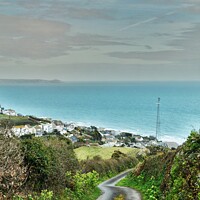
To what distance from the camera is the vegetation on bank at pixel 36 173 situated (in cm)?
1369

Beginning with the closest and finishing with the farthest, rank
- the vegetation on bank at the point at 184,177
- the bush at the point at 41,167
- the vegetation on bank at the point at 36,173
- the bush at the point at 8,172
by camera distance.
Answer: the bush at the point at 8,172
the vegetation on bank at the point at 36,173
the vegetation on bank at the point at 184,177
the bush at the point at 41,167

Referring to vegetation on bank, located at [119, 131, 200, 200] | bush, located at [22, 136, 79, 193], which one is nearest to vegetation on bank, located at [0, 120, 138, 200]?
bush, located at [22, 136, 79, 193]

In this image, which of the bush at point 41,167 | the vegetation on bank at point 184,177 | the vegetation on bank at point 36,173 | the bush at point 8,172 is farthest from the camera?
the bush at point 41,167

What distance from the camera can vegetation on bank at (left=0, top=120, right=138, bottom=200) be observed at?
13688mm

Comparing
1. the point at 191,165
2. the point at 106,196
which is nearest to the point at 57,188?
the point at 106,196

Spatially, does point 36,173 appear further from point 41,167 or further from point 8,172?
point 8,172

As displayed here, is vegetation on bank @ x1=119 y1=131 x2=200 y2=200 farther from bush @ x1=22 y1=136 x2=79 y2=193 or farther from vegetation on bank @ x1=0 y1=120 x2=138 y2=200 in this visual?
bush @ x1=22 y1=136 x2=79 y2=193

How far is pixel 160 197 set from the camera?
18.1 m

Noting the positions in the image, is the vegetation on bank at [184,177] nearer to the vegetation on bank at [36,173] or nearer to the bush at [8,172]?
the vegetation on bank at [36,173]

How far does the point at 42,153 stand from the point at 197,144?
7.60 m

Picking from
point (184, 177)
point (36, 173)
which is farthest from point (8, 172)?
point (184, 177)

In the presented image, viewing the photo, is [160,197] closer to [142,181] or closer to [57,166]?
[57,166]

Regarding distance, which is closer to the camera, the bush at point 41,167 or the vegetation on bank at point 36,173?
the vegetation on bank at point 36,173

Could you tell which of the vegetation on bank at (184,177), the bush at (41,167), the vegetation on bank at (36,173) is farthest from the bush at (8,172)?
the vegetation on bank at (184,177)
